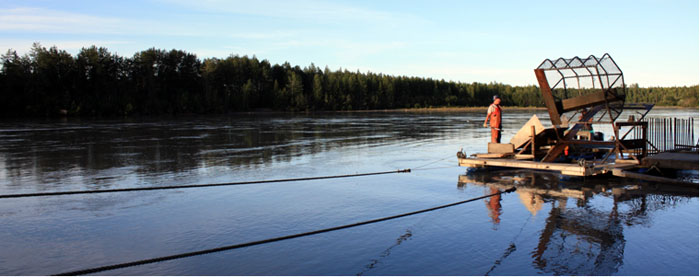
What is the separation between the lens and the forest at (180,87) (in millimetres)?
81875

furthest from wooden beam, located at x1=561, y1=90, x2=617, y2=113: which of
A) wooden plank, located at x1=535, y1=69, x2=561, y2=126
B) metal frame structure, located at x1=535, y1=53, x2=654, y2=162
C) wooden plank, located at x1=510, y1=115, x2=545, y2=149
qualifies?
wooden plank, located at x1=510, y1=115, x2=545, y2=149

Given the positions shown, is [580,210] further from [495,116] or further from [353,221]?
[495,116]

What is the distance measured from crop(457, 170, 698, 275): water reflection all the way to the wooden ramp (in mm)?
294

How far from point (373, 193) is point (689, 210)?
5.93 m

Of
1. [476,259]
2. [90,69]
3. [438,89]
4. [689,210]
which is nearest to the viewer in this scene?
[476,259]

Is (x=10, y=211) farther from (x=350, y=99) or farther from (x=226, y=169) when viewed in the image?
(x=350, y=99)

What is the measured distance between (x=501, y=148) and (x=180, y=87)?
342 ft

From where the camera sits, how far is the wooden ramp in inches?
463

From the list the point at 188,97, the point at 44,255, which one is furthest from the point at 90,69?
the point at 44,255

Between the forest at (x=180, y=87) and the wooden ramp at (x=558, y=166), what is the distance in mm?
37513

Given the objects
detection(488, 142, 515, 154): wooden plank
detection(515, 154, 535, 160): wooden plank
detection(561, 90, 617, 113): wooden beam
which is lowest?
detection(515, 154, 535, 160): wooden plank

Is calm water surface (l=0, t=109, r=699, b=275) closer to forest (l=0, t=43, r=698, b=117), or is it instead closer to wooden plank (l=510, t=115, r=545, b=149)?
wooden plank (l=510, t=115, r=545, b=149)

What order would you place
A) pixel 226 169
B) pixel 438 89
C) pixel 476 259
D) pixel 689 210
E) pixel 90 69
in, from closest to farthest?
pixel 476 259, pixel 689 210, pixel 226 169, pixel 90 69, pixel 438 89

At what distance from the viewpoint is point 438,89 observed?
188750mm
